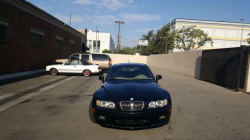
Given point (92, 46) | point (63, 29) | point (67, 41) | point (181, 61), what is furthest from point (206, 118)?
point (92, 46)

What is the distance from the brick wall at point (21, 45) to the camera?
11281mm

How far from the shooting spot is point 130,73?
220 inches

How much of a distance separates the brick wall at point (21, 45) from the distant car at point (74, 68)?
69.2 inches

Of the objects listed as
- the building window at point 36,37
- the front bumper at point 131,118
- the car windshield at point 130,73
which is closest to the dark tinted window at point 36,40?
the building window at point 36,37

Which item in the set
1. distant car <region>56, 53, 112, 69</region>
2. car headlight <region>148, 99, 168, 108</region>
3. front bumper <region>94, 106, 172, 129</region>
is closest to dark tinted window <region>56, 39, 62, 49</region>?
distant car <region>56, 53, 112, 69</region>

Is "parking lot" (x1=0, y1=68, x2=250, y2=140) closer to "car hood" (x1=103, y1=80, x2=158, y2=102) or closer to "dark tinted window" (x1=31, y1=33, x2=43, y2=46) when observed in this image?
"car hood" (x1=103, y1=80, x2=158, y2=102)

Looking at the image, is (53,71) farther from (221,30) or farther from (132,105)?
(221,30)

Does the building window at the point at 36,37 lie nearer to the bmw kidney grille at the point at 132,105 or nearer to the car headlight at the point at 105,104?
the car headlight at the point at 105,104

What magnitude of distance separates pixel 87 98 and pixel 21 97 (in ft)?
8.02

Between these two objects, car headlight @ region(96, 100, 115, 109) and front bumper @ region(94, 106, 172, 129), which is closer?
front bumper @ region(94, 106, 172, 129)

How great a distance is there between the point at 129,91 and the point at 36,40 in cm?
1394

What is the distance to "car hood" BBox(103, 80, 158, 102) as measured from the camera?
3.86m

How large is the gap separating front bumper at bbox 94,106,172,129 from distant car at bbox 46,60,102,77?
11.1 meters

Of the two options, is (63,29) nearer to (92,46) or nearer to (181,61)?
(181,61)
